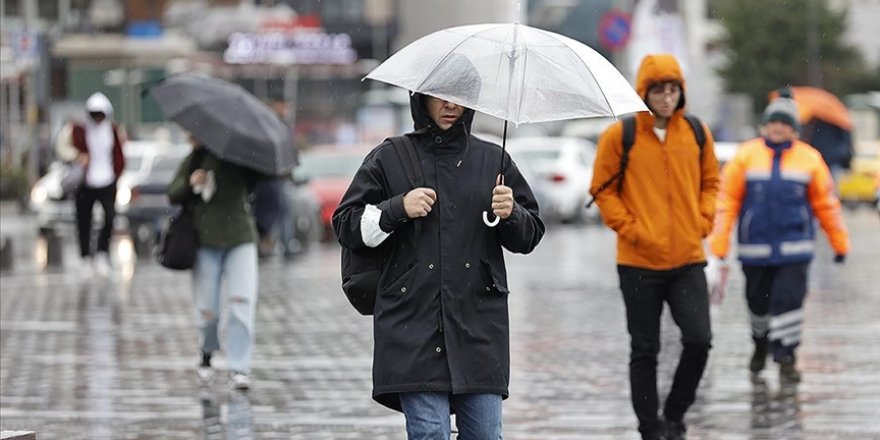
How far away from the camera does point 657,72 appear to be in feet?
27.9

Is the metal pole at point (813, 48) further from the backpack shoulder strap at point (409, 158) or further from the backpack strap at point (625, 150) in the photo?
the backpack shoulder strap at point (409, 158)

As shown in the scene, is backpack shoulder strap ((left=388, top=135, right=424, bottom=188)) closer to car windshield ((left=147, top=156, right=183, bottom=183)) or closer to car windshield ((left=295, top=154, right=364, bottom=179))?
car windshield ((left=147, top=156, right=183, bottom=183))

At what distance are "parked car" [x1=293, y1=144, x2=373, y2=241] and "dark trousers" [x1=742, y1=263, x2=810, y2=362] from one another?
15960 mm

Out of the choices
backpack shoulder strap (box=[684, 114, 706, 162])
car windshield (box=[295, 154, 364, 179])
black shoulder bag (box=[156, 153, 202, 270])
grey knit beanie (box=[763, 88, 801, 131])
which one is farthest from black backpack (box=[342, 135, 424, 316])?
car windshield (box=[295, 154, 364, 179])

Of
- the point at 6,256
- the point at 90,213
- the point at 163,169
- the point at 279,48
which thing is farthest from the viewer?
the point at 279,48

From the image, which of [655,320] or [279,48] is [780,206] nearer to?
[655,320]

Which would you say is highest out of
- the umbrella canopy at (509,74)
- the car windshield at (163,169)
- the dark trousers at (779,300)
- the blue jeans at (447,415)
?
the umbrella canopy at (509,74)

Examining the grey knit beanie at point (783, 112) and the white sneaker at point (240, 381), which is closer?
the white sneaker at point (240, 381)

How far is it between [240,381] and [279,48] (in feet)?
235

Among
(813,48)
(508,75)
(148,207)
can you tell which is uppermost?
(813,48)

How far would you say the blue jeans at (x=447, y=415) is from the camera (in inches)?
241

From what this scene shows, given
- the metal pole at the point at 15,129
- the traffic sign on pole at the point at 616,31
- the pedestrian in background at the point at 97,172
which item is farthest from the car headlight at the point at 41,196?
the traffic sign on pole at the point at 616,31

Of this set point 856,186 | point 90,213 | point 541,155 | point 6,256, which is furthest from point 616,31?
point 90,213

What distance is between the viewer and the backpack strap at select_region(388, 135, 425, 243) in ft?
20.4
